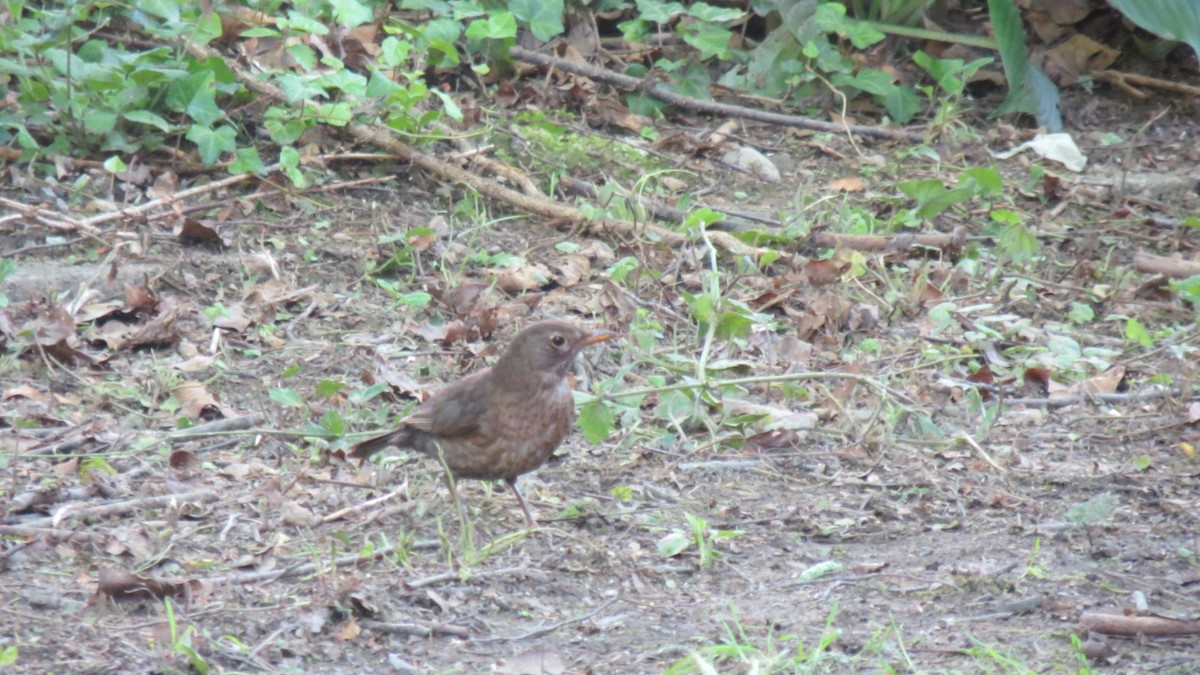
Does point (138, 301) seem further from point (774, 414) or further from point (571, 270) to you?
point (774, 414)

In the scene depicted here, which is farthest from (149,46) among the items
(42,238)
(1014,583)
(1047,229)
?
(1014,583)

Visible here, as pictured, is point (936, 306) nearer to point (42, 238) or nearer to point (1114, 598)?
point (1114, 598)

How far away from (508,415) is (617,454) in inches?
29.3

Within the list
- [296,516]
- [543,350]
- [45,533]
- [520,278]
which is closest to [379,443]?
[296,516]

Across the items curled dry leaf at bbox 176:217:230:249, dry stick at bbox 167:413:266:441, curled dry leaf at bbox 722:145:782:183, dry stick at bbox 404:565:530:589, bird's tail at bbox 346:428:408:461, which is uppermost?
dry stick at bbox 404:565:530:589

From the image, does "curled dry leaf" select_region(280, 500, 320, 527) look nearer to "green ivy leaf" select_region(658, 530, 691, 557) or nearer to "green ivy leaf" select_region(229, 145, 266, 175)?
"green ivy leaf" select_region(658, 530, 691, 557)

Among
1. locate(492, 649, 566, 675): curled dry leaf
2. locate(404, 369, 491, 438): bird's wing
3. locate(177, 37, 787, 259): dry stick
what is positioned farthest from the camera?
locate(177, 37, 787, 259): dry stick

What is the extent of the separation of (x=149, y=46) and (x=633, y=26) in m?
2.95

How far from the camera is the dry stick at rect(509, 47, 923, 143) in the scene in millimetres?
8398

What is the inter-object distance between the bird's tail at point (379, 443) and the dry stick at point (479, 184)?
2455 millimetres

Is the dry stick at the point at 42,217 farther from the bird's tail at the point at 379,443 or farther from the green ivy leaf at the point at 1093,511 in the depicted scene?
the green ivy leaf at the point at 1093,511

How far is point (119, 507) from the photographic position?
4.40 meters

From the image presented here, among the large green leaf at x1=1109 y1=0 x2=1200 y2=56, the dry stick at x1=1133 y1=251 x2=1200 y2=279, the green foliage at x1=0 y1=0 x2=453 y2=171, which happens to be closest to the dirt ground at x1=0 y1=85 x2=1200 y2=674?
the dry stick at x1=1133 y1=251 x2=1200 y2=279

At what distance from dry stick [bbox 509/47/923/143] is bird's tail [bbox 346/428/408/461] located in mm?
4313
